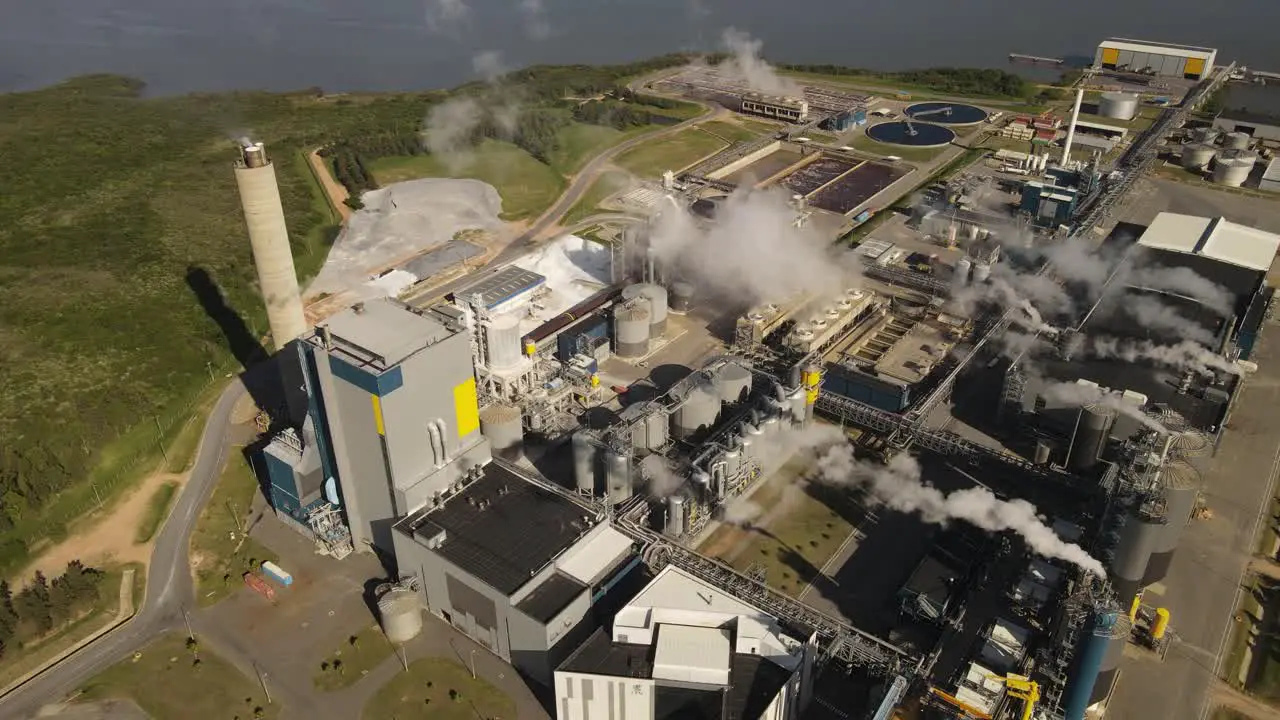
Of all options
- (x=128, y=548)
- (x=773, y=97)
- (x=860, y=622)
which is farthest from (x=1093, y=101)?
(x=128, y=548)

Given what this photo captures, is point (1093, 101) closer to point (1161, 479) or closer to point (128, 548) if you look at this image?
point (1161, 479)

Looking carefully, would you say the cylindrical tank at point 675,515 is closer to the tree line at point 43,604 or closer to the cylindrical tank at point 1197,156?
the tree line at point 43,604

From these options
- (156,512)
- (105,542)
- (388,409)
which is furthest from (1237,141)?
(105,542)

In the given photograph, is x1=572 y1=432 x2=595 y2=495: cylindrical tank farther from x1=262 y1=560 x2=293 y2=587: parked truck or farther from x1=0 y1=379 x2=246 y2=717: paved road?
x1=0 y1=379 x2=246 y2=717: paved road

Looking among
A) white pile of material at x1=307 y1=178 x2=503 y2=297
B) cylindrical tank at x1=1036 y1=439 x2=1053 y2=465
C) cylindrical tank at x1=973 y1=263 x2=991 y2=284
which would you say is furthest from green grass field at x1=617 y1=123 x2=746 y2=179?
cylindrical tank at x1=1036 y1=439 x2=1053 y2=465

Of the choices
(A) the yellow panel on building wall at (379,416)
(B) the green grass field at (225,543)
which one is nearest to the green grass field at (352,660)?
(B) the green grass field at (225,543)

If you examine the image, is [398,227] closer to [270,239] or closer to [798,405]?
[270,239]
